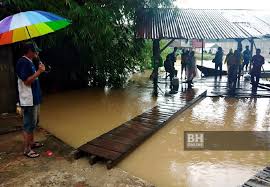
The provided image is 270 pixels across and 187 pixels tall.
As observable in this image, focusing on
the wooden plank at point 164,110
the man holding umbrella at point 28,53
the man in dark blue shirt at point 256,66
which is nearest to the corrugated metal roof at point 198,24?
the man in dark blue shirt at point 256,66

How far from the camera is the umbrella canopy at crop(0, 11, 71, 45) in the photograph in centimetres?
464

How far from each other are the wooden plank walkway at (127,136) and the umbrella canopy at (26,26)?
2210mm

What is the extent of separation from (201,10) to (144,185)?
10583 mm

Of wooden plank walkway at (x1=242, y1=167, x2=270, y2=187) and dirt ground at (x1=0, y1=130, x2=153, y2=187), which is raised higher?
wooden plank walkway at (x1=242, y1=167, x2=270, y2=187)

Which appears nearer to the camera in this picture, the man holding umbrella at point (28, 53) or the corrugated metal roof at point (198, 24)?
the man holding umbrella at point (28, 53)

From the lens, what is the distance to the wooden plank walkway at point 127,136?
208 inches

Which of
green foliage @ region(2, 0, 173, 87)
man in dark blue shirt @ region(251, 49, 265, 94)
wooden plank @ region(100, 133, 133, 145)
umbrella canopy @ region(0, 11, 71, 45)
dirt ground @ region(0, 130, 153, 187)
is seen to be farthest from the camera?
→ man in dark blue shirt @ region(251, 49, 265, 94)

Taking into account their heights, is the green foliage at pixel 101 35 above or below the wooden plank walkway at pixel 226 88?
above

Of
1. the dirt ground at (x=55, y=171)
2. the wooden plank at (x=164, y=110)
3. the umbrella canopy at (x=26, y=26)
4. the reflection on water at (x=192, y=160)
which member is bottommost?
the reflection on water at (x=192, y=160)

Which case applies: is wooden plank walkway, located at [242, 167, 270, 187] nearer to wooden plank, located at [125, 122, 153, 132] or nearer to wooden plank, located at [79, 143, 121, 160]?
wooden plank, located at [79, 143, 121, 160]

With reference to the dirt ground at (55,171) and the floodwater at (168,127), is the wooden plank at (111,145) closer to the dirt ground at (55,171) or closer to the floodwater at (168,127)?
the floodwater at (168,127)

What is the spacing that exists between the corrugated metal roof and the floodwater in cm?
239

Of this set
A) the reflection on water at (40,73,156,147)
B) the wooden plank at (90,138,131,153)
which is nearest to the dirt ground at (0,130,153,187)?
the wooden plank at (90,138,131,153)
